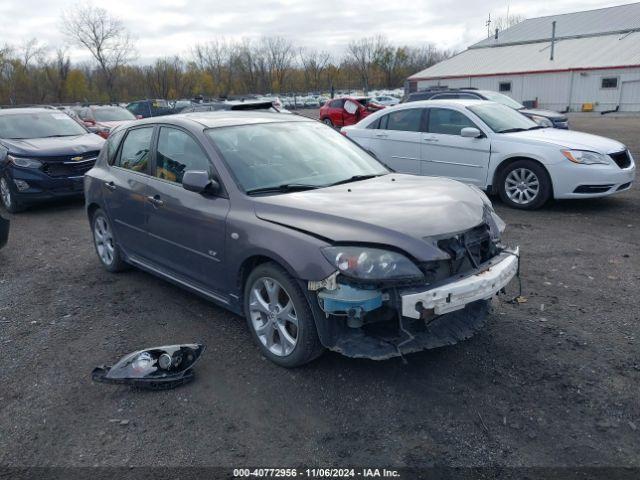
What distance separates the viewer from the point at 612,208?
7.90m

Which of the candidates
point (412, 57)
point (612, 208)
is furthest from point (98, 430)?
point (412, 57)

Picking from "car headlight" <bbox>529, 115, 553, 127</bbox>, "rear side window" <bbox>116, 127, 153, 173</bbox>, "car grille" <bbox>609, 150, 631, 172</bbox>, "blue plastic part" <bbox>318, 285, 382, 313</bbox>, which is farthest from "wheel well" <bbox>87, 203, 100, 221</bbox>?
"car headlight" <bbox>529, 115, 553, 127</bbox>

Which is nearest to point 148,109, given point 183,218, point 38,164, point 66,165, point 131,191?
point 66,165

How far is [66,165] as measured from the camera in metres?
9.34

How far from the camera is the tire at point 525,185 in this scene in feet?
25.7

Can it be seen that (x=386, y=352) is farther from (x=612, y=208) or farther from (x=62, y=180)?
(x=62, y=180)

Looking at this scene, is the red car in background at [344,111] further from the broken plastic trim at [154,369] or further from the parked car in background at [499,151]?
the broken plastic trim at [154,369]

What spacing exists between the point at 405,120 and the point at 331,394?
22.4 feet

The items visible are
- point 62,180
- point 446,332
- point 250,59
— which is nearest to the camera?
point 446,332

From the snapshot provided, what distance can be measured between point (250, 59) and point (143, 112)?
2452 inches

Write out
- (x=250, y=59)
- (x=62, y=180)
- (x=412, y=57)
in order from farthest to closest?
(x=412, y=57) → (x=250, y=59) → (x=62, y=180)

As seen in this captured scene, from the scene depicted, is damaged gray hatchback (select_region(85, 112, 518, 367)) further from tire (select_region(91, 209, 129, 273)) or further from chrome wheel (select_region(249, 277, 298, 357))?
tire (select_region(91, 209, 129, 273))

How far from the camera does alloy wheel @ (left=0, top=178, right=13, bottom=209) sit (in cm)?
946

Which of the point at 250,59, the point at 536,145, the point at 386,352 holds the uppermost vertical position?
the point at 250,59
